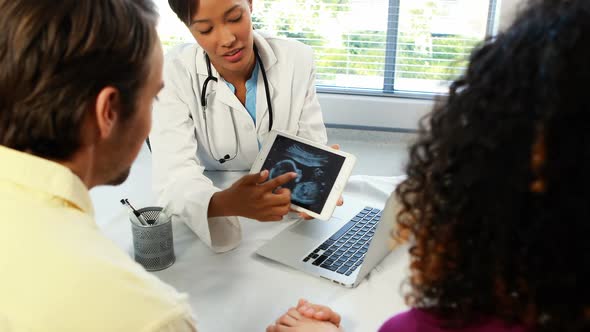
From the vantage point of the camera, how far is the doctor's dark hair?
614 mm

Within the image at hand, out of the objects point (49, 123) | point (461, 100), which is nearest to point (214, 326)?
point (49, 123)

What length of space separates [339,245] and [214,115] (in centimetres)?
58

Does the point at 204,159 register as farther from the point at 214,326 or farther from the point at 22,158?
the point at 22,158

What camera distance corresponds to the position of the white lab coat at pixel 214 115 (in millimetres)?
1301

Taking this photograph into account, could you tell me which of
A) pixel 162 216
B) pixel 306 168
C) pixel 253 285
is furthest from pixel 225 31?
pixel 253 285

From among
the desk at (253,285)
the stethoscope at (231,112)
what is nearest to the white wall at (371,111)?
the stethoscope at (231,112)

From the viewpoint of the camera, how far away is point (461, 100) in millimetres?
528

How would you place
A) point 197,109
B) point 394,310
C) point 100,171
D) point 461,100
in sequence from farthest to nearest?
point 197,109, point 394,310, point 100,171, point 461,100

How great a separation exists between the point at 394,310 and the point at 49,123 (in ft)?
1.94

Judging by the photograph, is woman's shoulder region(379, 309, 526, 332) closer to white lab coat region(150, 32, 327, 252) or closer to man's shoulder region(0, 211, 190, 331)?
man's shoulder region(0, 211, 190, 331)

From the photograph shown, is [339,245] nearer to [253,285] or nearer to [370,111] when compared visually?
[253,285]

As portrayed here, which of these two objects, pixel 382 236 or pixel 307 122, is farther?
pixel 307 122

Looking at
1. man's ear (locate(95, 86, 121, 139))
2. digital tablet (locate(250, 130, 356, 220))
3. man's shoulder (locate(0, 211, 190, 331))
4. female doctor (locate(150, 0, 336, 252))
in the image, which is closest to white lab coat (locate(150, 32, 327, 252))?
female doctor (locate(150, 0, 336, 252))

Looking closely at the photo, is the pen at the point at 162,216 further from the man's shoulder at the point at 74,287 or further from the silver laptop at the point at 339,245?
the man's shoulder at the point at 74,287
